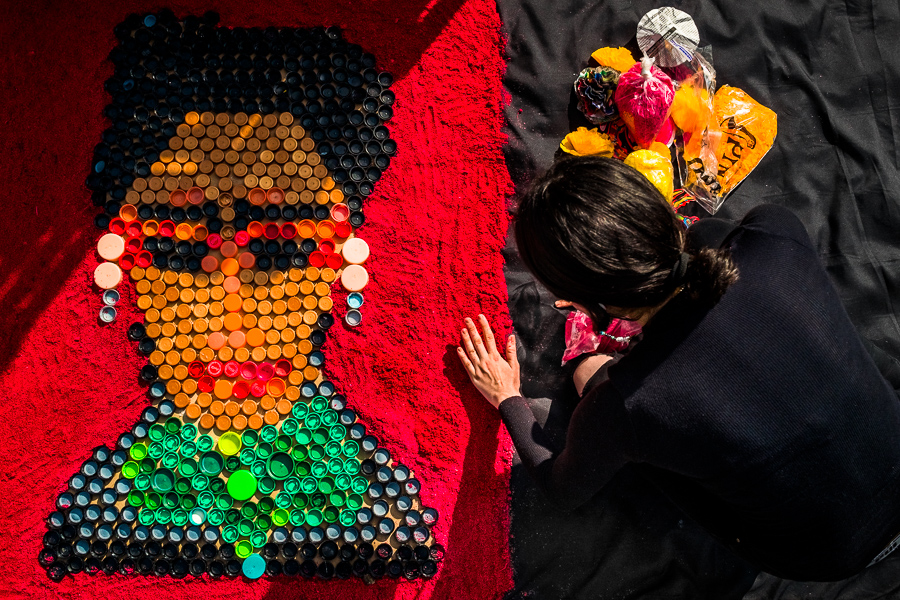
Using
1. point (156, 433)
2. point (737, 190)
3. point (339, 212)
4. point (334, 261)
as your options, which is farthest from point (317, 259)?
point (737, 190)

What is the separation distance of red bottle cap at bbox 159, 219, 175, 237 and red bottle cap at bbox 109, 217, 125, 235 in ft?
0.44

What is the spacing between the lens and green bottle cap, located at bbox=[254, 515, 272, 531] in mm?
2016

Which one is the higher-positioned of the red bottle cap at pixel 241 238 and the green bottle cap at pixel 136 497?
the red bottle cap at pixel 241 238

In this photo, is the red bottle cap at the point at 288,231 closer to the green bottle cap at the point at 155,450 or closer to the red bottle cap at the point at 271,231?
the red bottle cap at the point at 271,231

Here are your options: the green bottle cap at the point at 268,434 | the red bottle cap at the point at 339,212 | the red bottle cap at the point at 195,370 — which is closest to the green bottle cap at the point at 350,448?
the green bottle cap at the point at 268,434

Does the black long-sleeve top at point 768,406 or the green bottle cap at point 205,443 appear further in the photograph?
the green bottle cap at point 205,443

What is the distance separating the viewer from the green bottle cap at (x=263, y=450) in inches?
80.2

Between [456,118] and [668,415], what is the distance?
1413 millimetres

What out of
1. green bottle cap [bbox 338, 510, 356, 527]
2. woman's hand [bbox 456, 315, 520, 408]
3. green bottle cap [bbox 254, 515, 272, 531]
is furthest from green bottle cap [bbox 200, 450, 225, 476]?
woman's hand [bbox 456, 315, 520, 408]

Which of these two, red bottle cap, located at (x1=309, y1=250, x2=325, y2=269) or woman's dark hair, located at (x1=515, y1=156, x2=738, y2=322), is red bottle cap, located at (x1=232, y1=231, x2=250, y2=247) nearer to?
red bottle cap, located at (x1=309, y1=250, x2=325, y2=269)

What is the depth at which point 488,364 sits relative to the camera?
78.0 inches

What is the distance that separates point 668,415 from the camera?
122 cm

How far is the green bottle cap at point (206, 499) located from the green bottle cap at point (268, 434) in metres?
0.25

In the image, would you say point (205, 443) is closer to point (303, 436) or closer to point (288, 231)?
point (303, 436)
